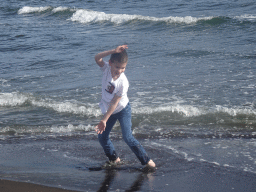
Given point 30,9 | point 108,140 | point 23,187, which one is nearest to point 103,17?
point 30,9

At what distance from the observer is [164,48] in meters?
12.2

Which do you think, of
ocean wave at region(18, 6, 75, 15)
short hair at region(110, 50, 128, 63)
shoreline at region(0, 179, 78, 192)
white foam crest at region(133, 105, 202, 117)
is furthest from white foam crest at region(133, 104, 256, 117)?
ocean wave at region(18, 6, 75, 15)

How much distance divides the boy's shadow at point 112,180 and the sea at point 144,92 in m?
0.27

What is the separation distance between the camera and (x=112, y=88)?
4023mm

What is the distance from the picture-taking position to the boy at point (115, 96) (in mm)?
3895

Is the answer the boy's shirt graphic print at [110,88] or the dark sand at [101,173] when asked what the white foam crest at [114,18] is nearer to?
the dark sand at [101,173]

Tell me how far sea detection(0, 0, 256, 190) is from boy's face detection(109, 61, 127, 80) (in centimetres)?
132

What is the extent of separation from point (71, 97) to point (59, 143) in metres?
2.61

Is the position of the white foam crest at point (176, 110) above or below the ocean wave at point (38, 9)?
below

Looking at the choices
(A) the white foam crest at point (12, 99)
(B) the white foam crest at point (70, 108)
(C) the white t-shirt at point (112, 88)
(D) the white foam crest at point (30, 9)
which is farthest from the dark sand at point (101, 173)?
(D) the white foam crest at point (30, 9)

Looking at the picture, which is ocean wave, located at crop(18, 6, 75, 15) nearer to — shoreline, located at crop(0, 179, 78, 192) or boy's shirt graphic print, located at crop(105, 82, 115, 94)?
boy's shirt graphic print, located at crop(105, 82, 115, 94)

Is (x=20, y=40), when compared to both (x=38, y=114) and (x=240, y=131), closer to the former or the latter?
(x=38, y=114)

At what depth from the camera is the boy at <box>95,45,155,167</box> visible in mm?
3895

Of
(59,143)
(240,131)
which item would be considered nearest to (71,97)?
(59,143)
